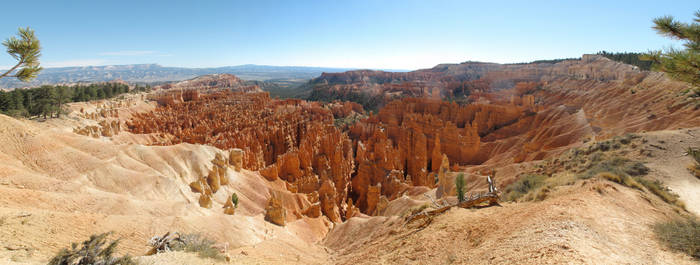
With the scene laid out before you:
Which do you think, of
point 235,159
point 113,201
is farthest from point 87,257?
point 235,159

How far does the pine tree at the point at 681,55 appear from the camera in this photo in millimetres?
5977

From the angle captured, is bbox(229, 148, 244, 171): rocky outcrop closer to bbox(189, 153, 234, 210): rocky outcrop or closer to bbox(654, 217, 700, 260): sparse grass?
bbox(189, 153, 234, 210): rocky outcrop

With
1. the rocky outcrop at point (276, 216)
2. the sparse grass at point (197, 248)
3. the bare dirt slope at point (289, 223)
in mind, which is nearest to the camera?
the bare dirt slope at point (289, 223)

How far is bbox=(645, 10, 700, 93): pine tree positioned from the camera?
5977 mm

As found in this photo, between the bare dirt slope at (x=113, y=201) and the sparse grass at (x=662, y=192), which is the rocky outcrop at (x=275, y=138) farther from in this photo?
the sparse grass at (x=662, y=192)

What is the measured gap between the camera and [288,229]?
63.5ft

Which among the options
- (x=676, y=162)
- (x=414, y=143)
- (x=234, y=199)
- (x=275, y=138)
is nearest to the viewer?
(x=676, y=162)

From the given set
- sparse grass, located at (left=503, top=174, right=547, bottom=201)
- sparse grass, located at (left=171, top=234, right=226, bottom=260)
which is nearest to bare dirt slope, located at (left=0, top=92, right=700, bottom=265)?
sparse grass, located at (left=171, top=234, right=226, bottom=260)

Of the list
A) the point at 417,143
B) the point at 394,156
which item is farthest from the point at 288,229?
the point at 417,143

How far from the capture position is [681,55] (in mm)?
6039

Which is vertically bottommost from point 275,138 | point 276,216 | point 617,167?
point 276,216

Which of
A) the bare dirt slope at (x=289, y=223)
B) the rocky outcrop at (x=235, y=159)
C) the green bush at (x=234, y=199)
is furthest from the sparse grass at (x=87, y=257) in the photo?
the rocky outcrop at (x=235, y=159)

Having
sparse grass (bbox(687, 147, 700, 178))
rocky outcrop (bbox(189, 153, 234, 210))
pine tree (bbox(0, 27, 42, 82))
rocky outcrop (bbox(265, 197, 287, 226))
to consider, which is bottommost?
rocky outcrop (bbox(265, 197, 287, 226))

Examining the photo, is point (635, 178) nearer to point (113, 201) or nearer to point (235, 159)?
→ point (113, 201)
